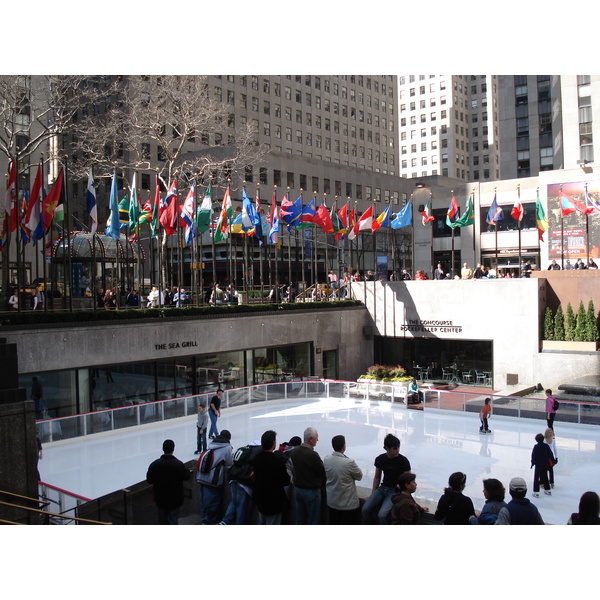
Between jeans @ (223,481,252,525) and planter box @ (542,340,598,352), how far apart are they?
2141 cm

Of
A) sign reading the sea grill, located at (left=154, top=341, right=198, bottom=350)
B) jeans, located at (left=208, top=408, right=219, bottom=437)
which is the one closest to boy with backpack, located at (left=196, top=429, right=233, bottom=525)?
jeans, located at (left=208, top=408, right=219, bottom=437)

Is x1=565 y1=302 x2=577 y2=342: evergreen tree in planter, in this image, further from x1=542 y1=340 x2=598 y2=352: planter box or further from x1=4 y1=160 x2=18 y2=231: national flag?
x1=4 y1=160 x2=18 y2=231: national flag

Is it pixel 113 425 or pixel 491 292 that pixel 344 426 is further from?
pixel 491 292

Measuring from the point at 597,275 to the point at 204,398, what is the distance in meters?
17.8

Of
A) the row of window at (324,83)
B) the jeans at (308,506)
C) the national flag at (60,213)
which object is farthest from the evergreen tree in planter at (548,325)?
the row of window at (324,83)

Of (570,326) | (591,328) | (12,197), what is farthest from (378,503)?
(570,326)

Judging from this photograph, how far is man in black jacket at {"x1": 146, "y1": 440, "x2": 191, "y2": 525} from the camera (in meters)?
8.14

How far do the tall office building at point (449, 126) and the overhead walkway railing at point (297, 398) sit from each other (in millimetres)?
84542

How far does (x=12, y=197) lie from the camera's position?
2025cm

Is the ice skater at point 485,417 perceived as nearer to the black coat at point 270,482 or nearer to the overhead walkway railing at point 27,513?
the black coat at point 270,482

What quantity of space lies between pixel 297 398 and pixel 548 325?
11.6 m
